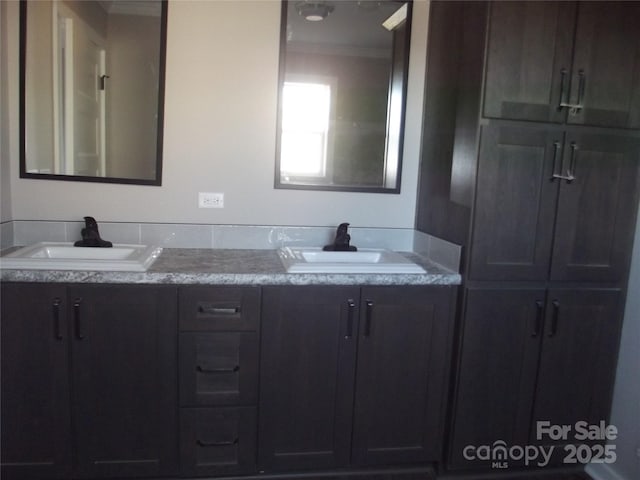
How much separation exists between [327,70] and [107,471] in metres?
2.07

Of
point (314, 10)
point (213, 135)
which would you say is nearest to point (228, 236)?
point (213, 135)

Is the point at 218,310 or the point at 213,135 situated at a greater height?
the point at 213,135

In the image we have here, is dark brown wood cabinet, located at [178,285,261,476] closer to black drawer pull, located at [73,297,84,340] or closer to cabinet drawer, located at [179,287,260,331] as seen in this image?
cabinet drawer, located at [179,287,260,331]

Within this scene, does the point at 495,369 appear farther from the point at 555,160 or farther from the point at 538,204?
the point at 555,160

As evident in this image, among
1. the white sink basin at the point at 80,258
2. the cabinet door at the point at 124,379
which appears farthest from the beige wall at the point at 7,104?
the cabinet door at the point at 124,379

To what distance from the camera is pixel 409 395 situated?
200 cm

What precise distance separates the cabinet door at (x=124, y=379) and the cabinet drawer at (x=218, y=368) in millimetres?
54

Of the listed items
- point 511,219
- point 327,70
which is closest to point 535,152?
point 511,219

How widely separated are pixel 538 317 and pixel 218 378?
1378mm

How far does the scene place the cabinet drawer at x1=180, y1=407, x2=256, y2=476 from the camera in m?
1.86

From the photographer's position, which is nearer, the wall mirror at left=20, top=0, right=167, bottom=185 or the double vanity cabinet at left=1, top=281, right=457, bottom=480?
the double vanity cabinet at left=1, top=281, right=457, bottom=480

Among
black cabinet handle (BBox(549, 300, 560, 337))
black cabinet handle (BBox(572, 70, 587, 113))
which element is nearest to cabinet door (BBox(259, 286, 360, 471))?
black cabinet handle (BBox(549, 300, 560, 337))

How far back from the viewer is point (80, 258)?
1.92 metres

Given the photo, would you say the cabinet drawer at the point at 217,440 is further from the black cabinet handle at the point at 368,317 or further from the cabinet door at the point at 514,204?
the cabinet door at the point at 514,204
